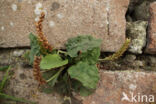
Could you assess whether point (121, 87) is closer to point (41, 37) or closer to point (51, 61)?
point (51, 61)

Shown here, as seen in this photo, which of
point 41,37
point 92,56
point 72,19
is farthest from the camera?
point 72,19

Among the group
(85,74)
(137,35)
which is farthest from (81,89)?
(137,35)

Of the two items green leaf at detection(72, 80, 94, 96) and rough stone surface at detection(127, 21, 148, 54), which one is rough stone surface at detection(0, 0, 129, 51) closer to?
rough stone surface at detection(127, 21, 148, 54)

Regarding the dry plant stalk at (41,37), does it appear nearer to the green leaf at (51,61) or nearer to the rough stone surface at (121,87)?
the green leaf at (51,61)

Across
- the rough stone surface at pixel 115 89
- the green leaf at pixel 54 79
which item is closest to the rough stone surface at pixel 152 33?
the rough stone surface at pixel 115 89

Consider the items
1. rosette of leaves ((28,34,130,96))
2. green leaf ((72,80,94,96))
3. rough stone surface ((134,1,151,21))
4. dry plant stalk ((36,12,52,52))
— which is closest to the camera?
dry plant stalk ((36,12,52,52))

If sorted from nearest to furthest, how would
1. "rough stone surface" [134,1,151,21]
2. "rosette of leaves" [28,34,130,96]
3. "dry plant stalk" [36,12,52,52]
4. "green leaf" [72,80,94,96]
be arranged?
"dry plant stalk" [36,12,52,52] → "rosette of leaves" [28,34,130,96] → "green leaf" [72,80,94,96] → "rough stone surface" [134,1,151,21]

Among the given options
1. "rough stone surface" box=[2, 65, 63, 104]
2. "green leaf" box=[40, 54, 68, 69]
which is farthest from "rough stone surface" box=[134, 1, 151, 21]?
"rough stone surface" box=[2, 65, 63, 104]
